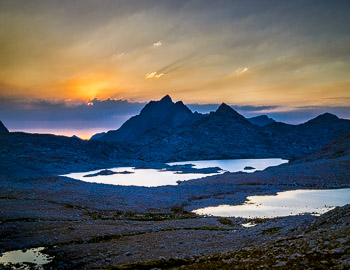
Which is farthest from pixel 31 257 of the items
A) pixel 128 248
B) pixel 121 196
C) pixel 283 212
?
pixel 121 196

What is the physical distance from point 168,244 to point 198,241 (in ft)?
9.98

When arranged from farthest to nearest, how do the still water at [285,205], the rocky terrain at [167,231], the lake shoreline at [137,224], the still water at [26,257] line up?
the still water at [285,205]
the lake shoreline at [137,224]
the still water at [26,257]
the rocky terrain at [167,231]

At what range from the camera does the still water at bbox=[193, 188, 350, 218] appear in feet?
169

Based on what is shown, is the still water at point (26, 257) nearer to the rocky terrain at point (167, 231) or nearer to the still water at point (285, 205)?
the rocky terrain at point (167, 231)

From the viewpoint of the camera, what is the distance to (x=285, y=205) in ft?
191

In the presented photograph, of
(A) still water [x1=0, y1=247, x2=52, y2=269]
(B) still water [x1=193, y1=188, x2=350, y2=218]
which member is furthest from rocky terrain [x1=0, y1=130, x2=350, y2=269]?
(B) still water [x1=193, y1=188, x2=350, y2=218]

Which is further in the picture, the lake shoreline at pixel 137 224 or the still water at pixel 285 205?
the still water at pixel 285 205

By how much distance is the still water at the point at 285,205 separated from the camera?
2026 inches

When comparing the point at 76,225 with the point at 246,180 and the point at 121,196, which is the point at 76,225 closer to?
the point at 121,196

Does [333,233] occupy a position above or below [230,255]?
above

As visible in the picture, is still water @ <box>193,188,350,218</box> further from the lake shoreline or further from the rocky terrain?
the lake shoreline

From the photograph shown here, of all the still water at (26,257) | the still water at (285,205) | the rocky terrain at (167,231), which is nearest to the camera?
the rocky terrain at (167,231)

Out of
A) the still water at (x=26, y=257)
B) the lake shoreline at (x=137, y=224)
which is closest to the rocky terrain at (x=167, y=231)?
the lake shoreline at (x=137, y=224)

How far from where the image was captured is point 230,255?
19391 millimetres
